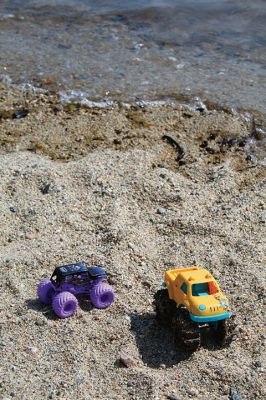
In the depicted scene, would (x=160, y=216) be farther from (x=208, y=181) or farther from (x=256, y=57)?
(x=256, y=57)

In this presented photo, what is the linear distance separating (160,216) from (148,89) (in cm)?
423

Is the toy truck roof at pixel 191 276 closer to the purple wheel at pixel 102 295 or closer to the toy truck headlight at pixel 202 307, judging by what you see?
the toy truck headlight at pixel 202 307

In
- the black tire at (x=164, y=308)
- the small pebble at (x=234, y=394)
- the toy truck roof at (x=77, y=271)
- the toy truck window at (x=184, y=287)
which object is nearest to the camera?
the small pebble at (x=234, y=394)

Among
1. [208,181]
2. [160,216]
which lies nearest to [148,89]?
[208,181]

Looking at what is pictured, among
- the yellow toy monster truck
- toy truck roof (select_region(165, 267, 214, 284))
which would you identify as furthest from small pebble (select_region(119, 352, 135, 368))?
toy truck roof (select_region(165, 267, 214, 284))

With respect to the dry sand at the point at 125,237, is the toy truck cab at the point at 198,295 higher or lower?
higher

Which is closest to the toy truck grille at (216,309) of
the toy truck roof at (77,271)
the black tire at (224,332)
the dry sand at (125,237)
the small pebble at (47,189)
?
the black tire at (224,332)

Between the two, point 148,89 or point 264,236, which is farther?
point 148,89

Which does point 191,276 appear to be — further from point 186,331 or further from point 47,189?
point 47,189

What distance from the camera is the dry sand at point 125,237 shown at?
671cm

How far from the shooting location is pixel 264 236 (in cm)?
893

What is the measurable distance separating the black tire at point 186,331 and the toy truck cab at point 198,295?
7 centimetres

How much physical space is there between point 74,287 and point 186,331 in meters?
1.38

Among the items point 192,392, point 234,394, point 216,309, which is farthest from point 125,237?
point 234,394
